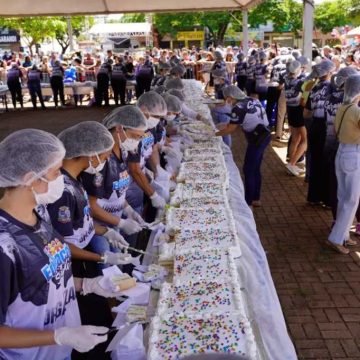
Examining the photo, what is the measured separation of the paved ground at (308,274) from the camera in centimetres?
309

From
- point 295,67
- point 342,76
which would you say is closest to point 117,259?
point 342,76

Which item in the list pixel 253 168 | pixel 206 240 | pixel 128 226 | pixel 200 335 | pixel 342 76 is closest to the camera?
pixel 200 335

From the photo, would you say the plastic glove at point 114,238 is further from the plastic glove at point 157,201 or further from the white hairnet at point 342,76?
the white hairnet at point 342,76

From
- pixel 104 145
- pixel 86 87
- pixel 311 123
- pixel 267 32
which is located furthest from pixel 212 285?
pixel 267 32

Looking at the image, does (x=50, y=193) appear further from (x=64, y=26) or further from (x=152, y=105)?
(x=64, y=26)

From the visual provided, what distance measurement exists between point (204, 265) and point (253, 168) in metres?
3.01

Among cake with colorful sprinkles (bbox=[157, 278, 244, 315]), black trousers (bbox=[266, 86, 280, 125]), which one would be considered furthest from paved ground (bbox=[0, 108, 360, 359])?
black trousers (bbox=[266, 86, 280, 125])

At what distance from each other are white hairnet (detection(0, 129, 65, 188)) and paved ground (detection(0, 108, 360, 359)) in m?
2.16

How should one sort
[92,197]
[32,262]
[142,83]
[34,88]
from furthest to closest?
[34,88] < [142,83] < [92,197] < [32,262]

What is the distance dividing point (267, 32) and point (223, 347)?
4445 cm

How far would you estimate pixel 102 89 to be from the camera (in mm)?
13594

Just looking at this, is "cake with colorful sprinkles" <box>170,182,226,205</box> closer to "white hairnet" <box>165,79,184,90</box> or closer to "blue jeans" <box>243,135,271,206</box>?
"blue jeans" <box>243,135,271,206</box>

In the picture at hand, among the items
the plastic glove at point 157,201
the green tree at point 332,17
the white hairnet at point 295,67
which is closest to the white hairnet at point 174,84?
the white hairnet at point 295,67

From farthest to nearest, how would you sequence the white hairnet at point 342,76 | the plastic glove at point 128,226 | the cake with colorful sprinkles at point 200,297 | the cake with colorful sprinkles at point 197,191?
the white hairnet at point 342,76, the cake with colorful sprinkles at point 197,191, the plastic glove at point 128,226, the cake with colorful sprinkles at point 200,297
